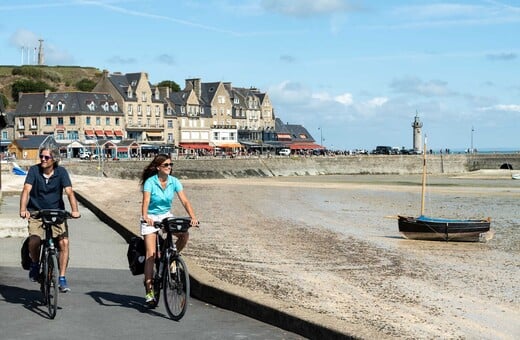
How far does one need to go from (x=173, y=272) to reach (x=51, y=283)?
1.35 meters

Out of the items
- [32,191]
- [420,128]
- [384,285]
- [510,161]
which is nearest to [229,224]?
[384,285]

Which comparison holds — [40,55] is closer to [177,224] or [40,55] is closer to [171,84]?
[171,84]

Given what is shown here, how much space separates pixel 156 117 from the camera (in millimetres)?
120125

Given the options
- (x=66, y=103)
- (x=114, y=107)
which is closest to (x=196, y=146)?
(x=114, y=107)

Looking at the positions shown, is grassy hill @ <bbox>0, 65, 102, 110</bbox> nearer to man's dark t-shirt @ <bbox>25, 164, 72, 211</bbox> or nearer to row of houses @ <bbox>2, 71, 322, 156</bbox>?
row of houses @ <bbox>2, 71, 322, 156</bbox>

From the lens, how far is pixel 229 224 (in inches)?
1152

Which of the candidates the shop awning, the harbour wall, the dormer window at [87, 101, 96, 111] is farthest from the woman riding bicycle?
the shop awning

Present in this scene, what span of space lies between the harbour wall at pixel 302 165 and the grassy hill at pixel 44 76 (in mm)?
60452

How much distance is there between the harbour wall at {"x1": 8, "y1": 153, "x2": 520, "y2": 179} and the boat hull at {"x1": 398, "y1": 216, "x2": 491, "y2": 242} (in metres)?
61.3

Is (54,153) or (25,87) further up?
(25,87)

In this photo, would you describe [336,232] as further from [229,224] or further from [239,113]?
[239,113]

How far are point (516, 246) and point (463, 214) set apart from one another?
15.7 meters

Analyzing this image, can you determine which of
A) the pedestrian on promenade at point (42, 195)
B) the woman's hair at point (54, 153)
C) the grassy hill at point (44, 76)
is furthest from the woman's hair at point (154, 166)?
the grassy hill at point (44, 76)

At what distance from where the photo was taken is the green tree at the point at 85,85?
515 feet
